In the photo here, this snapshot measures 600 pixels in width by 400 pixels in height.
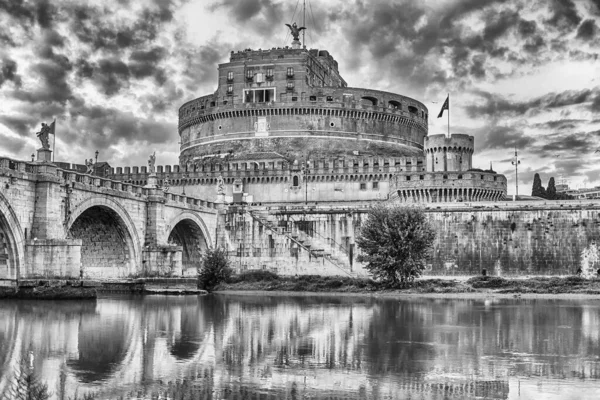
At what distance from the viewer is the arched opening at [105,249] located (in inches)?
1774

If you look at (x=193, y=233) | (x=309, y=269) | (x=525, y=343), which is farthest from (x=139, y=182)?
(x=525, y=343)

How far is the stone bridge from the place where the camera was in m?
35.0

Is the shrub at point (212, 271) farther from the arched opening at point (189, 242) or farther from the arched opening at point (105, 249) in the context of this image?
the arched opening at point (105, 249)

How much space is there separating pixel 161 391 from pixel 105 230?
30923 mm

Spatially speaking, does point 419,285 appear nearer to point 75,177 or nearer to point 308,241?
point 308,241

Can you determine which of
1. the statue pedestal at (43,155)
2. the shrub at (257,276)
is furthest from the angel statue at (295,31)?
the statue pedestal at (43,155)

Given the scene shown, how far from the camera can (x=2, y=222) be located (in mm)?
34531

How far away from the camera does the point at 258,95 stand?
84.2 metres

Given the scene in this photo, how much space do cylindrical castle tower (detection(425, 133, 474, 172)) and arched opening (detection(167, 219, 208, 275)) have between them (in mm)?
21531

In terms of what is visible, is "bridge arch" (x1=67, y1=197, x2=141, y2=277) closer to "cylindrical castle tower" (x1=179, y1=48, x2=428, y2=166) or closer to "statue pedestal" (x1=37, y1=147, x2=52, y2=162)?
"statue pedestal" (x1=37, y1=147, x2=52, y2=162)

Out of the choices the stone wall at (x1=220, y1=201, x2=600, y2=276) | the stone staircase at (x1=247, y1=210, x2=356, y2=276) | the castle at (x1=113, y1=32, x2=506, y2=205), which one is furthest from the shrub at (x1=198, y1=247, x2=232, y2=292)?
the castle at (x1=113, y1=32, x2=506, y2=205)

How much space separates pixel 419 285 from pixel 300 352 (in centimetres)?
2950

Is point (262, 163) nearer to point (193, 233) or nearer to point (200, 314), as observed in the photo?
point (193, 233)

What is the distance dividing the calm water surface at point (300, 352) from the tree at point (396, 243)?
12.8m
